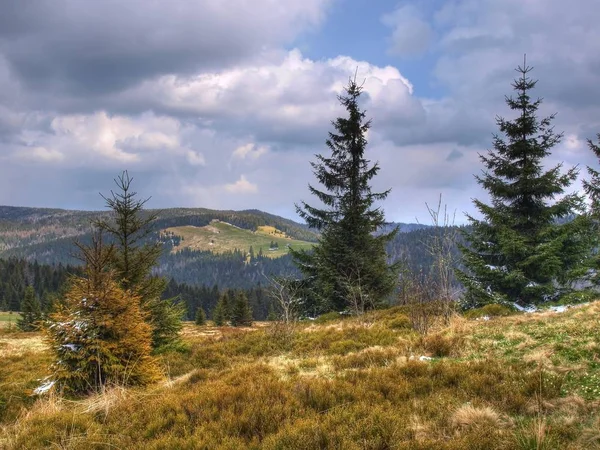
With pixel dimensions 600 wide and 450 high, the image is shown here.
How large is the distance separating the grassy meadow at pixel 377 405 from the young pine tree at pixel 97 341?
669mm

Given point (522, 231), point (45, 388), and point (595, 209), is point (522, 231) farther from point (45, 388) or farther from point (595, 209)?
point (45, 388)

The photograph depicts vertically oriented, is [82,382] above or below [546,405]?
below

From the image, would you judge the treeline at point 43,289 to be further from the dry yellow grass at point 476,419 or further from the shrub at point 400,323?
the dry yellow grass at point 476,419

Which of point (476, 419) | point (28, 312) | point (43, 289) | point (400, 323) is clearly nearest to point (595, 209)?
point (400, 323)

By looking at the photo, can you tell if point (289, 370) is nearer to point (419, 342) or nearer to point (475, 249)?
point (419, 342)

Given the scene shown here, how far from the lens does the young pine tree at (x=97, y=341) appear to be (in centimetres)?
838

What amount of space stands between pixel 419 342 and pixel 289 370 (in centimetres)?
352

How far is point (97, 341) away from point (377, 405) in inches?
256

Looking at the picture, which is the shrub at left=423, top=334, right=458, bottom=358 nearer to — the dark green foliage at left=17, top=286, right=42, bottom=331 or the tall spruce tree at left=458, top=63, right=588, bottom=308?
the tall spruce tree at left=458, top=63, right=588, bottom=308

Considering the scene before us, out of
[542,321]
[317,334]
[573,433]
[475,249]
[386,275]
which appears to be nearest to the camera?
[573,433]

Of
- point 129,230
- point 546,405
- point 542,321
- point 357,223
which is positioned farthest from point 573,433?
point 357,223

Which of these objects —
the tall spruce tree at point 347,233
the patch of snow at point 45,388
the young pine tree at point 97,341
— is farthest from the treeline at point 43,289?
the patch of snow at point 45,388

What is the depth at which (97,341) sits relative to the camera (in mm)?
8477

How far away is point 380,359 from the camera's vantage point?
8664mm
